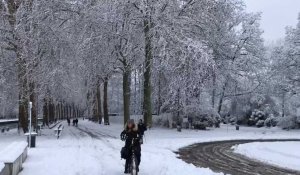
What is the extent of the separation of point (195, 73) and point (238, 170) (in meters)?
12.3

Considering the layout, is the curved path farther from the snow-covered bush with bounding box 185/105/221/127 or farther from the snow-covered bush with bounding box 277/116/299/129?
the snow-covered bush with bounding box 277/116/299/129

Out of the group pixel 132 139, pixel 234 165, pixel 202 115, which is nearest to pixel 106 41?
pixel 234 165

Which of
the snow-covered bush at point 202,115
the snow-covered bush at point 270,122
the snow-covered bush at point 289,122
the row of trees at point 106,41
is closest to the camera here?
the row of trees at point 106,41

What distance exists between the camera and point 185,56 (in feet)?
93.0

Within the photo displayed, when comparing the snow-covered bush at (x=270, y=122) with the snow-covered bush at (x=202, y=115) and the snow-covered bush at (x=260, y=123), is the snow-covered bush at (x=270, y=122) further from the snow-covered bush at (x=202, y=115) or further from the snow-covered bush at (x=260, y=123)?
the snow-covered bush at (x=202, y=115)

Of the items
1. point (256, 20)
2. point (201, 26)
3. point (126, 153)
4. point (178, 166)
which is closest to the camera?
point (126, 153)

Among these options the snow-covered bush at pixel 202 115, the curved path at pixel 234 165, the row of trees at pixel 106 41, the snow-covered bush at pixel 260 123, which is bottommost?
the curved path at pixel 234 165

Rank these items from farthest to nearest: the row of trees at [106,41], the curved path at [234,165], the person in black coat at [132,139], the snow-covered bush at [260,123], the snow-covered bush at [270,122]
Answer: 1. the snow-covered bush at [260,123]
2. the snow-covered bush at [270,122]
3. the row of trees at [106,41]
4. the curved path at [234,165]
5. the person in black coat at [132,139]

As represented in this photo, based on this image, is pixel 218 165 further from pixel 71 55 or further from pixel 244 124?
pixel 244 124

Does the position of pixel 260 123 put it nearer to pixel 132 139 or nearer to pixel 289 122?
pixel 289 122

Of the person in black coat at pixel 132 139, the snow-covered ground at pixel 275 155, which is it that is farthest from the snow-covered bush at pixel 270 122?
the person in black coat at pixel 132 139

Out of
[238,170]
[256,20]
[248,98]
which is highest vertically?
[256,20]

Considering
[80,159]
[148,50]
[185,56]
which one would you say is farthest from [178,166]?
[148,50]

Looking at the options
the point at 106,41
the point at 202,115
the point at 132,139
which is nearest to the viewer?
the point at 132,139
